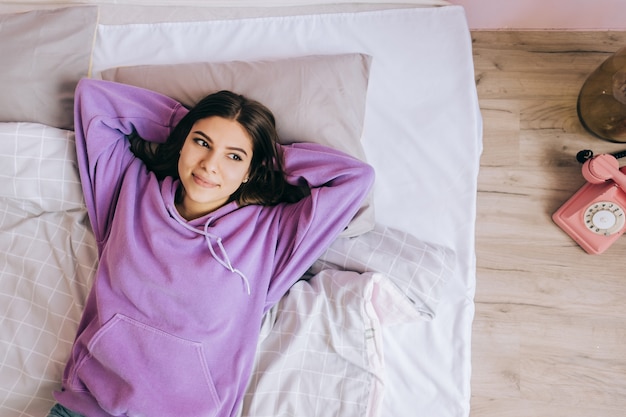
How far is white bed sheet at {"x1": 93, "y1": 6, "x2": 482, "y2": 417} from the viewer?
1110 mm

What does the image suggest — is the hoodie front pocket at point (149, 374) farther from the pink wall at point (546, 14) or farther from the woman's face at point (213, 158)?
the pink wall at point (546, 14)

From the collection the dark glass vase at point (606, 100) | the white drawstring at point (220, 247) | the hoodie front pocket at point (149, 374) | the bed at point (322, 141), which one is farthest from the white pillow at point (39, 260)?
the dark glass vase at point (606, 100)

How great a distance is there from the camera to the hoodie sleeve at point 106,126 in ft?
3.61

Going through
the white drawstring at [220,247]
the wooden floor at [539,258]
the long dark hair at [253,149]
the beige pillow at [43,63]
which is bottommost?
the wooden floor at [539,258]

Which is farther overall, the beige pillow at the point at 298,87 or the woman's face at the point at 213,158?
the beige pillow at the point at 298,87

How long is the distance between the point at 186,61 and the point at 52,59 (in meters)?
0.30

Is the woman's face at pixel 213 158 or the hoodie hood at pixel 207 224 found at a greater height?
the woman's face at pixel 213 158

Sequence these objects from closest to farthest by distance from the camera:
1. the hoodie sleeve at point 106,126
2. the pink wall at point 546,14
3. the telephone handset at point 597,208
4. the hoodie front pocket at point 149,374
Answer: the hoodie front pocket at point 149,374, the hoodie sleeve at point 106,126, the telephone handset at point 597,208, the pink wall at point 546,14

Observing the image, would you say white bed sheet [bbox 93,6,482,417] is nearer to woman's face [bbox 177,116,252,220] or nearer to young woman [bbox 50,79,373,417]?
young woman [bbox 50,79,373,417]

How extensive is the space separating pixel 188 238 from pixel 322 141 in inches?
13.8

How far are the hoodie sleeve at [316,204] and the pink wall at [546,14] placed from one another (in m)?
0.66

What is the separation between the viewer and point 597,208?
52.1 inches

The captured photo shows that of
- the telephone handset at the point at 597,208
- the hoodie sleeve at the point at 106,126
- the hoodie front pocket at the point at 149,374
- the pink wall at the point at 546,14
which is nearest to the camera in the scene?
the hoodie front pocket at the point at 149,374

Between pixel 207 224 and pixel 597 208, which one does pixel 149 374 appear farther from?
pixel 597 208
